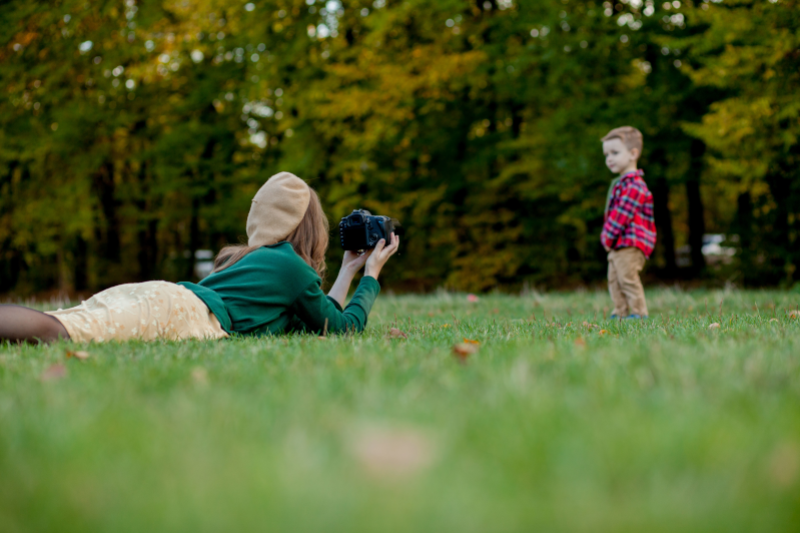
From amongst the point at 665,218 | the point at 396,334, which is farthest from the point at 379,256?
the point at 665,218

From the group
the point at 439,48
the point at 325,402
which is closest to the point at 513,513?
the point at 325,402

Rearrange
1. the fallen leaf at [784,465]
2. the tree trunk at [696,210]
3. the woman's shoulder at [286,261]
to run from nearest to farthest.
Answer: the fallen leaf at [784,465] → the woman's shoulder at [286,261] → the tree trunk at [696,210]

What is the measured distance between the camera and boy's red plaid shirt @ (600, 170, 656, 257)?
19.0 feet

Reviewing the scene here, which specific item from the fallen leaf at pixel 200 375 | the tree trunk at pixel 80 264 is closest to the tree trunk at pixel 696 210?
the fallen leaf at pixel 200 375

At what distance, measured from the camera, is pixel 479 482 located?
1.29 meters

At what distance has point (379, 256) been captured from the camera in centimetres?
437

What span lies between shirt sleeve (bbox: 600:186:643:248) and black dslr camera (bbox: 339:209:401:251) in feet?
7.70

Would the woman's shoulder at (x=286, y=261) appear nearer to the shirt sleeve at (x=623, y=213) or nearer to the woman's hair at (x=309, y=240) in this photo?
the woman's hair at (x=309, y=240)

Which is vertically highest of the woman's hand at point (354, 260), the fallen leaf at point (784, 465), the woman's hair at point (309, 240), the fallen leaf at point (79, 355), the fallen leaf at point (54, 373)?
the woman's hair at point (309, 240)

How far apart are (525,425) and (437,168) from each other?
16.1 m

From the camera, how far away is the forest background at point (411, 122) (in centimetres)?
1362

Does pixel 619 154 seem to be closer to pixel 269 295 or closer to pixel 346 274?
pixel 346 274

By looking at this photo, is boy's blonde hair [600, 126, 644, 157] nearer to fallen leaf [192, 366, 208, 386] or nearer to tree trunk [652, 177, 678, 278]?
fallen leaf [192, 366, 208, 386]

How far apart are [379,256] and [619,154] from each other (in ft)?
9.35
